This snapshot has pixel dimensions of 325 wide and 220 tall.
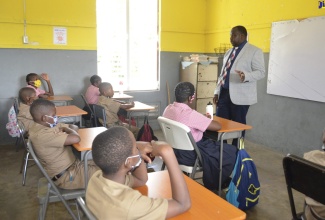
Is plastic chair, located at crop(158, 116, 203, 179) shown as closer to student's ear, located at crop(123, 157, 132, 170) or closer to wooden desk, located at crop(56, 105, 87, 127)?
student's ear, located at crop(123, 157, 132, 170)

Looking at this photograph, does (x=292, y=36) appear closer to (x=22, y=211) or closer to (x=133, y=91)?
(x=133, y=91)

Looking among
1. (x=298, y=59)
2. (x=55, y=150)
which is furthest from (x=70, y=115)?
(x=298, y=59)

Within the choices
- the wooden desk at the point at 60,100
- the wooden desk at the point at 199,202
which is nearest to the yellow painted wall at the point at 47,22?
the wooden desk at the point at 60,100

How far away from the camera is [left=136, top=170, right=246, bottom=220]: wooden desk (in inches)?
47.8

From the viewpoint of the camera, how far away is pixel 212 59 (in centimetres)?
607

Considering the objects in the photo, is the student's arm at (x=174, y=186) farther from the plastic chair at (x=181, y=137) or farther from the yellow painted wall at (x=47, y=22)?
the yellow painted wall at (x=47, y=22)

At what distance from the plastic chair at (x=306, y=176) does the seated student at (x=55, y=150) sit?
1.36 m

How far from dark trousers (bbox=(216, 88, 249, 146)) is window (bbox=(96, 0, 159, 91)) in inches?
91.2

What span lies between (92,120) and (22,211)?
77.3 inches

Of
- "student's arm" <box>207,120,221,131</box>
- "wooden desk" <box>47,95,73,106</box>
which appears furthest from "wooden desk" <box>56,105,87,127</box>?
"student's arm" <box>207,120,221,131</box>

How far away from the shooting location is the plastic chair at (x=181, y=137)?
240 cm

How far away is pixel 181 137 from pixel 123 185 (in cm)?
140

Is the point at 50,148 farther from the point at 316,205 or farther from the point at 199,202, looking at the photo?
the point at 316,205

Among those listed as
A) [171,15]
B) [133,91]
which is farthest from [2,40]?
[171,15]
